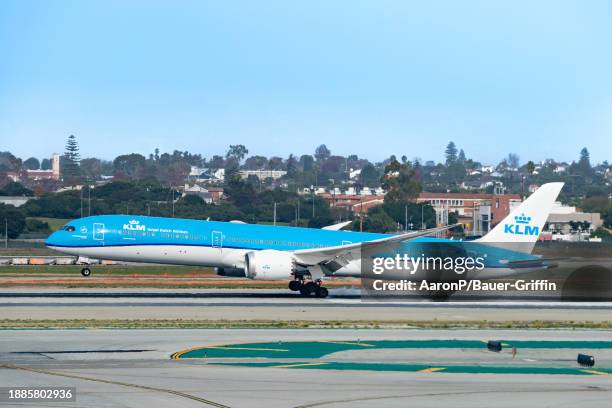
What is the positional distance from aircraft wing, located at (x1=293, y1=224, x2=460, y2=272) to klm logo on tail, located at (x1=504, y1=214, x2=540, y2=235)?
388cm

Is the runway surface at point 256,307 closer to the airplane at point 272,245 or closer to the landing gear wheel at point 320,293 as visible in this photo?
the landing gear wheel at point 320,293

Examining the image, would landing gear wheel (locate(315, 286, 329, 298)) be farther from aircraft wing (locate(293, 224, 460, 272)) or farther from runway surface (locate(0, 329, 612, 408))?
runway surface (locate(0, 329, 612, 408))

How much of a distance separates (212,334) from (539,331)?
11.8 m

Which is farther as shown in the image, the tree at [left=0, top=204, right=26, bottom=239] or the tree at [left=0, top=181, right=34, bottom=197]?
the tree at [left=0, top=181, right=34, bottom=197]

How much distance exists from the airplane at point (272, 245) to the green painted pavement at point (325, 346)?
1654 cm

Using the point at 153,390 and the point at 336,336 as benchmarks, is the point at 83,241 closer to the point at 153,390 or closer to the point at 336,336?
the point at 336,336

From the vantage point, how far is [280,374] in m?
25.2

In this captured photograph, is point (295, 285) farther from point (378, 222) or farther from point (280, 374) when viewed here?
point (378, 222)

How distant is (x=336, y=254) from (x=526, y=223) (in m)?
9.94

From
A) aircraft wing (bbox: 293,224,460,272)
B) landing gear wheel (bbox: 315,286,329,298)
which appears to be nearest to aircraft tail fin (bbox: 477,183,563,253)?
aircraft wing (bbox: 293,224,460,272)

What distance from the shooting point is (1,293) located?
49.9m

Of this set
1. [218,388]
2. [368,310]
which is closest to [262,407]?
[218,388]

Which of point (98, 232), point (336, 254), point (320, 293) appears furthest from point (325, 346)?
point (98, 232)

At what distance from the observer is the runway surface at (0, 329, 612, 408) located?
21.9 metres
